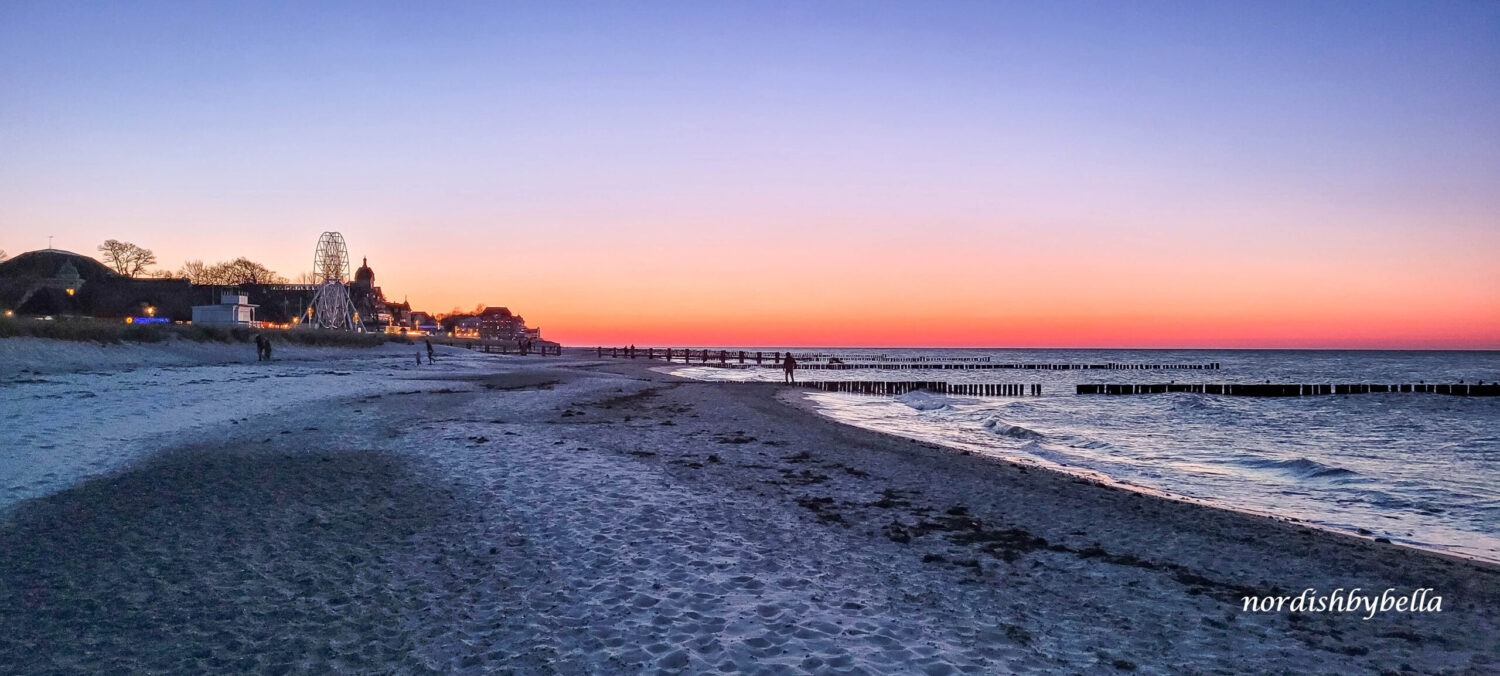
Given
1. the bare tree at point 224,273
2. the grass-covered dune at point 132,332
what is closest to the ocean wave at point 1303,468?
the grass-covered dune at point 132,332

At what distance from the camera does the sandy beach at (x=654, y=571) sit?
4887 millimetres

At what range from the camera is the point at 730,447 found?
15.0m

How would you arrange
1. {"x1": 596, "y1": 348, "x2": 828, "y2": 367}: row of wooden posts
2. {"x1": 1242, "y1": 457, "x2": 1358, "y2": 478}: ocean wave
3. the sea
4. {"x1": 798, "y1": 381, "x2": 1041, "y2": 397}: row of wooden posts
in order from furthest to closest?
{"x1": 596, "y1": 348, "x2": 828, "y2": 367}: row of wooden posts → {"x1": 798, "y1": 381, "x2": 1041, "y2": 397}: row of wooden posts → {"x1": 1242, "y1": 457, "x2": 1358, "y2": 478}: ocean wave → the sea

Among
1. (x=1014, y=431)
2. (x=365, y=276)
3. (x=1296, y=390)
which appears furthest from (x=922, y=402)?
(x=365, y=276)

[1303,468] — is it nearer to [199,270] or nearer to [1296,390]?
[1296,390]

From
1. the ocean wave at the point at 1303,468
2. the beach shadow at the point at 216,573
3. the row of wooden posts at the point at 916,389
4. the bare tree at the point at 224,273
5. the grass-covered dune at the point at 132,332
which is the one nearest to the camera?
the beach shadow at the point at 216,573

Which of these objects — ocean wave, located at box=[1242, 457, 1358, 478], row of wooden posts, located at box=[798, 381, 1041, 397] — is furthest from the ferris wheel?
ocean wave, located at box=[1242, 457, 1358, 478]

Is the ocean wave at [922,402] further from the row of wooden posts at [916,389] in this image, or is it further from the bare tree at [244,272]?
the bare tree at [244,272]

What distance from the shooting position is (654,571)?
21.6ft

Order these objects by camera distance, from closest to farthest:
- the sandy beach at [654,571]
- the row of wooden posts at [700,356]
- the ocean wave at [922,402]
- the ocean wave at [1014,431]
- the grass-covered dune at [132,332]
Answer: the sandy beach at [654,571] → the ocean wave at [1014,431] → the grass-covered dune at [132,332] → the ocean wave at [922,402] → the row of wooden posts at [700,356]

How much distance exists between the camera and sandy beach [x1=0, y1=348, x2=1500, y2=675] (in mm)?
4887

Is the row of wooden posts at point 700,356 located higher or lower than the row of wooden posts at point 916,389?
higher

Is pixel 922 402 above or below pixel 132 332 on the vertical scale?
below

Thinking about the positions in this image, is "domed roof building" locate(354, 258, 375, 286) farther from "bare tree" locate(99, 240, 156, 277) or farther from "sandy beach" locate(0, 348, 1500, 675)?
"sandy beach" locate(0, 348, 1500, 675)
